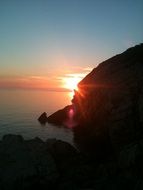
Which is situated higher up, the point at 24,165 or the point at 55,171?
the point at 24,165

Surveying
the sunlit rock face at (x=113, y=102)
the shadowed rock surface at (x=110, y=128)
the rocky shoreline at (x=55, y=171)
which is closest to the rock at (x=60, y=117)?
the shadowed rock surface at (x=110, y=128)

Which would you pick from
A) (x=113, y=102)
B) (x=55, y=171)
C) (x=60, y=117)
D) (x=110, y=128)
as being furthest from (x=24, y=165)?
(x=60, y=117)

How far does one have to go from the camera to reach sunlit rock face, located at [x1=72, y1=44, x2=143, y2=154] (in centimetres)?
4997

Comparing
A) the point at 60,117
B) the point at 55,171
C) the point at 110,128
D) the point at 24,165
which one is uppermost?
the point at 60,117

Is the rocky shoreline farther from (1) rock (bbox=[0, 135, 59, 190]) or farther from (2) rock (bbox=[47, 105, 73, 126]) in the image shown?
(2) rock (bbox=[47, 105, 73, 126])

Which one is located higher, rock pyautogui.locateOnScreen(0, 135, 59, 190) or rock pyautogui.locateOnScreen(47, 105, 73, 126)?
rock pyautogui.locateOnScreen(47, 105, 73, 126)

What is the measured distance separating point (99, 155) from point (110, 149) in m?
3.88

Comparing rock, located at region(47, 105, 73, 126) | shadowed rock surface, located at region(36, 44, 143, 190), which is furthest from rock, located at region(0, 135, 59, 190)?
rock, located at region(47, 105, 73, 126)

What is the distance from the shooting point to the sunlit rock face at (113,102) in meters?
50.0

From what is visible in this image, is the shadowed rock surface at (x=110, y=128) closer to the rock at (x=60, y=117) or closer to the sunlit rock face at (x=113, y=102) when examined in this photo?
the sunlit rock face at (x=113, y=102)

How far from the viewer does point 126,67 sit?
201ft

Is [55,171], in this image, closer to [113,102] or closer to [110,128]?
[110,128]

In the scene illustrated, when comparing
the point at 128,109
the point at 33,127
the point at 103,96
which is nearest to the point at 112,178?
the point at 128,109

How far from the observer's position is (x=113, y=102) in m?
54.9
